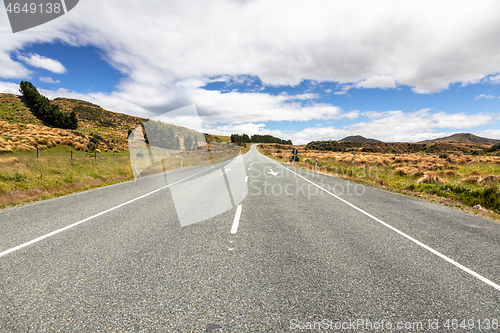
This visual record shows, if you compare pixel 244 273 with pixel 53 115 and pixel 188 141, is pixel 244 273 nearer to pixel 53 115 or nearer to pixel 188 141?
pixel 188 141

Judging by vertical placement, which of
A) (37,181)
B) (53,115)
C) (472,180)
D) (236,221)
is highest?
(53,115)

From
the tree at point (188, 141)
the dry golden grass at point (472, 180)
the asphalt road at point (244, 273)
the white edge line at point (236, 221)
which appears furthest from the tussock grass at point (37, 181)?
the tree at point (188, 141)

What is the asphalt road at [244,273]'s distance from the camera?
2324 mm

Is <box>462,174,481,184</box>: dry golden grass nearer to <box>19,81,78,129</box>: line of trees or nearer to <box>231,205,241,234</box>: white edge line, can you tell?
<box>231,205,241,234</box>: white edge line

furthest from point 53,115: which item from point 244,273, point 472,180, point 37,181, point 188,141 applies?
point 472,180

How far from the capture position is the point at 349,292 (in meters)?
2.82

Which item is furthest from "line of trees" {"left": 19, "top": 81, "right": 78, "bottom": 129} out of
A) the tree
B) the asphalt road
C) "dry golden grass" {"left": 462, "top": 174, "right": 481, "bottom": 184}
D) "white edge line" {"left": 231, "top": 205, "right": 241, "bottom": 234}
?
"dry golden grass" {"left": 462, "top": 174, "right": 481, "bottom": 184}

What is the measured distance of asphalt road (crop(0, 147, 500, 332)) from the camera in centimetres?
232

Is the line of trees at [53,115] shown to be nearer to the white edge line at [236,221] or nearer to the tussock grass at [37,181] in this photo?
the tussock grass at [37,181]

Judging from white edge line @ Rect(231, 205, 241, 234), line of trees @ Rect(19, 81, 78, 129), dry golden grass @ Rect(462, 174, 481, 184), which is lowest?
white edge line @ Rect(231, 205, 241, 234)

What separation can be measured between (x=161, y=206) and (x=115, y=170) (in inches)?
441

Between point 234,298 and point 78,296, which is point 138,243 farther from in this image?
point 234,298

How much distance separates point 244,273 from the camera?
10.5 feet

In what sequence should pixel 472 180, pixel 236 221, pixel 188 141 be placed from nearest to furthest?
pixel 236 221
pixel 472 180
pixel 188 141
